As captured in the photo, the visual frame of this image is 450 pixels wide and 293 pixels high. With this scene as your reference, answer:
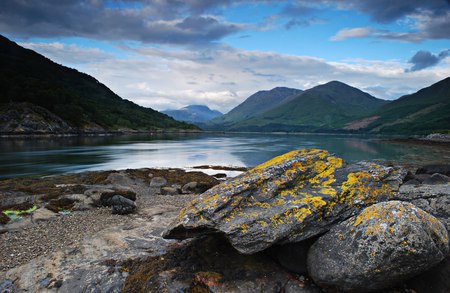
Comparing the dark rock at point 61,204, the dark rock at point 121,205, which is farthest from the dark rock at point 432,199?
the dark rock at point 61,204

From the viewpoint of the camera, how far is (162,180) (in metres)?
29.2

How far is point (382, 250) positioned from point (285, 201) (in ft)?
9.16

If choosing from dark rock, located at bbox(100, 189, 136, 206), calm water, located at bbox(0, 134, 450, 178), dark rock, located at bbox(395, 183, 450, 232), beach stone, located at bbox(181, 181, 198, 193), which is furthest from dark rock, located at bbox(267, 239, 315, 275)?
calm water, located at bbox(0, 134, 450, 178)

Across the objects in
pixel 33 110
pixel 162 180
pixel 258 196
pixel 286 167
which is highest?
pixel 33 110

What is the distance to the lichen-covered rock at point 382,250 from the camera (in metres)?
6.73

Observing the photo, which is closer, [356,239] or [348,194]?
[356,239]

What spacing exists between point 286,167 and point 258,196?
1565mm

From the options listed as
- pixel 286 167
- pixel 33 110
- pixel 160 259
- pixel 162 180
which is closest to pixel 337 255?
pixel 286 167

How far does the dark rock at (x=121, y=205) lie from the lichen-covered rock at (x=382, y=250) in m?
10.9

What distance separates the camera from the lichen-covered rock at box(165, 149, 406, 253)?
26.4ft

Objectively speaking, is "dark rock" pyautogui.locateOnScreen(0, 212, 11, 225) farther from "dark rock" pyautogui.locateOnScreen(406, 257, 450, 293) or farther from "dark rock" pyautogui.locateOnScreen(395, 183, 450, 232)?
"dark rock" pyautogui.locateOnScreen(395, 183, 450, 232)

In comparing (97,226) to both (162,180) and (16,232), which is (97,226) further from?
(162,180)

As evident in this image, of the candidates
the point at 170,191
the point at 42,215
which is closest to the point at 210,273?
the point at 42,215

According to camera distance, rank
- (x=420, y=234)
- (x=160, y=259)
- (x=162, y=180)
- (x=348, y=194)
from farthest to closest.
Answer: (x=162, y=180), (x=160, y=259), (x=348, y=194), (x=420, y=234)
